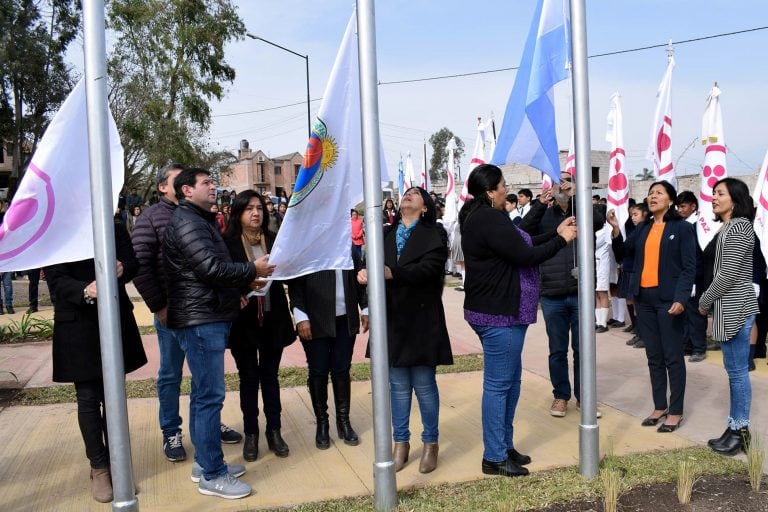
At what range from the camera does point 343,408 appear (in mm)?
5184

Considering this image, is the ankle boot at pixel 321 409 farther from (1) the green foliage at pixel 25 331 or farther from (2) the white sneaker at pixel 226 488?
(1) the green foliage at pixel 25 331

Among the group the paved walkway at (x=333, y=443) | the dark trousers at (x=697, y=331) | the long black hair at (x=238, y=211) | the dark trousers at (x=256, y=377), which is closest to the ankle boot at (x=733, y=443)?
the paved walkway at (x=333, y=443)

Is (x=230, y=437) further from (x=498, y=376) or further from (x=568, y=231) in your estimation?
(x=568, y=231)

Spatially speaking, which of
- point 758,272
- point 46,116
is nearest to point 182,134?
point 46,116

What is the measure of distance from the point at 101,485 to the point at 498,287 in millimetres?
2729

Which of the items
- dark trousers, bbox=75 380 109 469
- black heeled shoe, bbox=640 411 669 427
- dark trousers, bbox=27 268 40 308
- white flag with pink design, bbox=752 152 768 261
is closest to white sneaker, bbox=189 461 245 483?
dark trousers, bbox=75 380 109 469

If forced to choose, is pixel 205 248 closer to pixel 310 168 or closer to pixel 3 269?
pixel 310 168

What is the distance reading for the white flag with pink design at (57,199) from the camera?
3537 millimetres

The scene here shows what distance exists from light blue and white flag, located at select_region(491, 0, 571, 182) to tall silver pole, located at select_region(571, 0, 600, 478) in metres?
0.23

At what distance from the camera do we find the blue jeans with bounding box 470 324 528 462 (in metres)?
4.40

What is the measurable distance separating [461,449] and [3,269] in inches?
127

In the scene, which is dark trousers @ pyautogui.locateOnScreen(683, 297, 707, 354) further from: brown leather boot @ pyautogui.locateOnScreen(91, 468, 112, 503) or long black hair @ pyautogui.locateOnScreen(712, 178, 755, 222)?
brown leather boot @ pyautogui.locateOnScreen(91, 468, 112, 503)

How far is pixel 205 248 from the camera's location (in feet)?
12.9

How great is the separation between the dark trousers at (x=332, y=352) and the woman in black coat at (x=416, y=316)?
1.79ft
